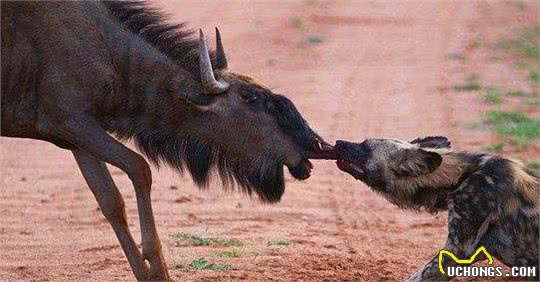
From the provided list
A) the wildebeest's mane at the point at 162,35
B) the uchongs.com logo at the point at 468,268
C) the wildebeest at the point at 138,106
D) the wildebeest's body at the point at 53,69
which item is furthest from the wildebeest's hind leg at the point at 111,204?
the uchongs.com logo at the point at 468,268

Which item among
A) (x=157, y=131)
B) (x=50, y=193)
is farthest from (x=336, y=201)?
(x=157, y=131)

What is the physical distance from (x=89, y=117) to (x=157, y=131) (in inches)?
22.2

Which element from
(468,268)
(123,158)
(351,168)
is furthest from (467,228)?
(123,158)

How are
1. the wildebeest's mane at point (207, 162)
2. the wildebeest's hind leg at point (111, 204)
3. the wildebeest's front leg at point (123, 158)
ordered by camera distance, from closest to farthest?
1. the wildebeest's front leg at point (123, 158)
2. the wildebeest's hind leg at point (111, 204)
3. the wildebeest's mane at point (207, 162)

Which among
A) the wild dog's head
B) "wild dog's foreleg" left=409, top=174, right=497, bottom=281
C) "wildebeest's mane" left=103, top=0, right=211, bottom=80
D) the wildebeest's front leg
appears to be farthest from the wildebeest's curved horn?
"wild dog's foreleg" left=409, top=174, right=497, bottom=281

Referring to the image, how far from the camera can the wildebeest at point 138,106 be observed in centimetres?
815

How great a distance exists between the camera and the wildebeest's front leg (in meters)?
8.08

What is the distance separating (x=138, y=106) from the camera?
848cm

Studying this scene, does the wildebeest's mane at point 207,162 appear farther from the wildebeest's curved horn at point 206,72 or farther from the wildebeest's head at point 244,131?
the wildebeest's curved horn at point 206,72

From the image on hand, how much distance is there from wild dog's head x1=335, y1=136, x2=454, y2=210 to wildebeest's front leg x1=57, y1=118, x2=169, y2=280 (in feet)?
4.41

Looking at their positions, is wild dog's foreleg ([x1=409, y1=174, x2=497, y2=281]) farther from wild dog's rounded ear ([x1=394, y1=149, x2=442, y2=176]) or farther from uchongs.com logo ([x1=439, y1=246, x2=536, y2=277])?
wild dog's rounded ear ([x1=394, y1=149, x2=442, y2=176])

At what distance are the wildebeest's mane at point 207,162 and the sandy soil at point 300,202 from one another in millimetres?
390

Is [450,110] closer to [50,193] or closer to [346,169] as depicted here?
[50,193]

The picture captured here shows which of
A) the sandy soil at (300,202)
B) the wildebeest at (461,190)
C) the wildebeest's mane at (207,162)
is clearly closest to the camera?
the wildebeest at (461,190)
